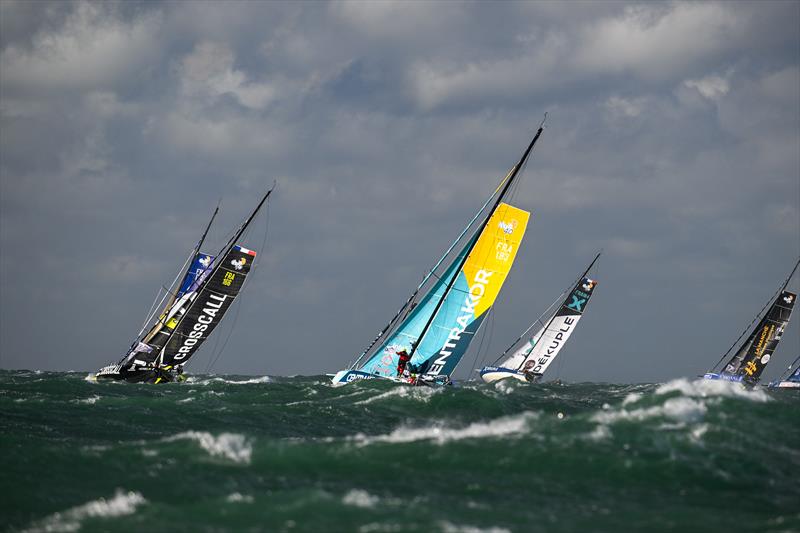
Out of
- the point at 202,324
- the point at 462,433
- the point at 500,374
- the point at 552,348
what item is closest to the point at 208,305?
the point at 202,324

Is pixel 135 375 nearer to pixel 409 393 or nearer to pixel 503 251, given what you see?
pixel 409 393

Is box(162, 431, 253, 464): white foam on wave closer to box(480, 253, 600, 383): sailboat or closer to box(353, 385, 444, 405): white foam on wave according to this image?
box(353, 385, 444, 405): white foam on wave

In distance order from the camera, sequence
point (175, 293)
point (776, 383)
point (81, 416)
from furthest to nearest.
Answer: point (776, 383)
point (175, 293)
point (81, 416)

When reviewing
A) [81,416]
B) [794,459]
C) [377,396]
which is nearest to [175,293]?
[377,396]

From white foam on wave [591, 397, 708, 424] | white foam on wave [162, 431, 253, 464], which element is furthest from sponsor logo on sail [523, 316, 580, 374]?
white foam on wave [162, 431, 253, 464]

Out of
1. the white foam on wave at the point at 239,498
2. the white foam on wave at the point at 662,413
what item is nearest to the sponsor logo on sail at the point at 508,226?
the white foam on wave at the point at 662,413

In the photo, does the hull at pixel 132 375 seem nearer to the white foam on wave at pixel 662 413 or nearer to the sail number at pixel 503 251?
the sail number at pixel 503 251

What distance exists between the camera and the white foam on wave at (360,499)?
12914mm

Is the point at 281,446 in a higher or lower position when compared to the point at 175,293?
lower

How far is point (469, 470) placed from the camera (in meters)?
15.7

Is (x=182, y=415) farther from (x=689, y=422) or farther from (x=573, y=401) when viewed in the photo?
(x=573, y=401)

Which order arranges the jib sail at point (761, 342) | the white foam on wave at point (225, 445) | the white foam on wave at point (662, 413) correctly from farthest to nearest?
the jib sail at point (761, 342) < the white foam on wave at point (662, 413) < the white foam on wave at point (225, 445)

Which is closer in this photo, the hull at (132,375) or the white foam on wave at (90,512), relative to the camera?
the white foam on wave at (90,512)

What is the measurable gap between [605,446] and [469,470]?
303 centimetres
